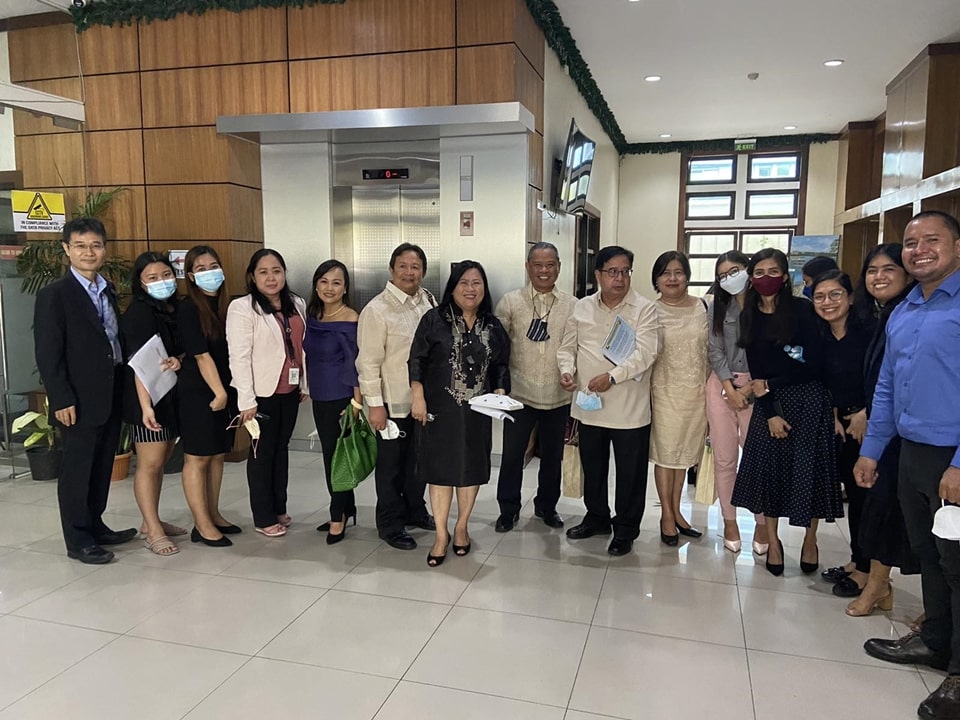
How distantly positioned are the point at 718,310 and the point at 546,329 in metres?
0.91

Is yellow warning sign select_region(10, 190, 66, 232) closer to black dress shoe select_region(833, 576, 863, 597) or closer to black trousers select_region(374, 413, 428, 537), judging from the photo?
black trousers select_region(374, 413, 428, 537)

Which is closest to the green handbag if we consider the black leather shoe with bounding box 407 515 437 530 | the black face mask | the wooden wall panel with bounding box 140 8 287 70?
the black leather shoe with bounding box 407 515 437 530

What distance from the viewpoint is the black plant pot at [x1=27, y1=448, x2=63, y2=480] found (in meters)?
5.03

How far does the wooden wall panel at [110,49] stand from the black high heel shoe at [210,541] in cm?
371

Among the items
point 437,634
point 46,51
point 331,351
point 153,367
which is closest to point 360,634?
point 437,634

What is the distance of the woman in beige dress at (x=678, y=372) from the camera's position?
353cm

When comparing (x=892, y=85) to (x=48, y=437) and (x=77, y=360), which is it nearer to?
(x=77, y=360)

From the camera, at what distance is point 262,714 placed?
2.30 m

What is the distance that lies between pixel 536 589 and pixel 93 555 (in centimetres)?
228

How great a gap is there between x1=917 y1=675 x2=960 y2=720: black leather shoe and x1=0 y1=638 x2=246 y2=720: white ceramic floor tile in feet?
7.98

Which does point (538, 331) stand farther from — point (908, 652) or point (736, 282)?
point (908, 652)

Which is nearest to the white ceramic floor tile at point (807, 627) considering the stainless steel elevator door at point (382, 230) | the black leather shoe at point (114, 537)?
the black leather shoe at point (114, 537)

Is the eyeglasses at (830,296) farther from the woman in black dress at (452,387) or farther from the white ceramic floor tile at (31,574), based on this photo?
the white ceramic floor tile at (31,574)

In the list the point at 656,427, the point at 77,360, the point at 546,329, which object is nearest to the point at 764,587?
the point at 656,427
